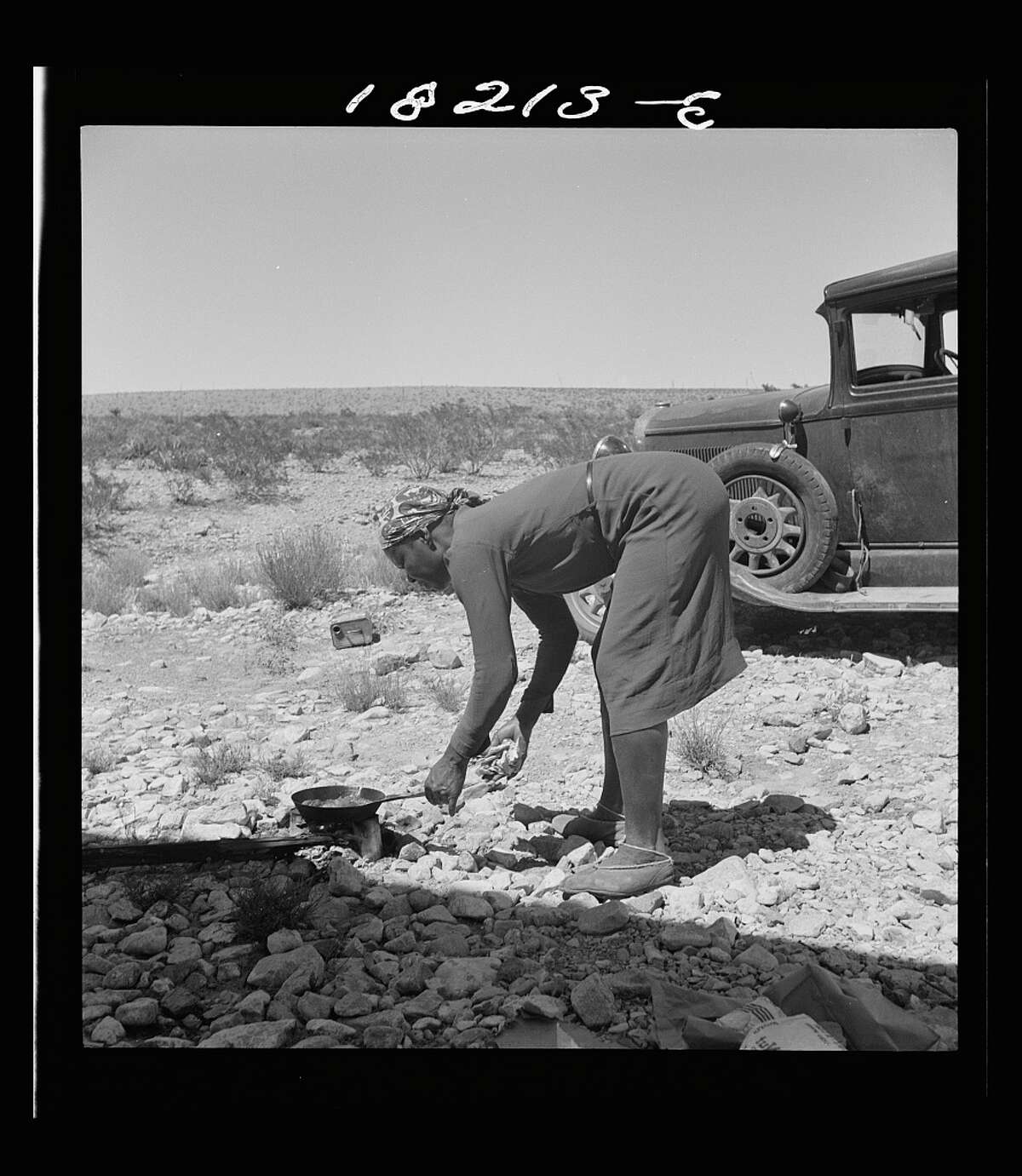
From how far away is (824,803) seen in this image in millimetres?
3619

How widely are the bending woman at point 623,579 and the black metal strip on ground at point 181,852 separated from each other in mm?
652

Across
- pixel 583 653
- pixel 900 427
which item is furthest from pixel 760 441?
pixel 583 653

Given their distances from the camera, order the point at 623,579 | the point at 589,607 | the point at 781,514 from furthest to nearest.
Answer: the point at 781,514 < the point at 589,607 < the point at 623,579

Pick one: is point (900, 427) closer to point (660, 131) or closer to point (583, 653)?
point (583, 653)

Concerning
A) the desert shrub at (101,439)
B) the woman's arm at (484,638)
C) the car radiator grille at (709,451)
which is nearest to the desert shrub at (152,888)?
the woman's arm at (484,638)

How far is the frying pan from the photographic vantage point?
3307mm

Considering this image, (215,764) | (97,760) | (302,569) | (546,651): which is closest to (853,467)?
(546,651)

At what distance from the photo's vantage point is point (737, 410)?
4.79 m

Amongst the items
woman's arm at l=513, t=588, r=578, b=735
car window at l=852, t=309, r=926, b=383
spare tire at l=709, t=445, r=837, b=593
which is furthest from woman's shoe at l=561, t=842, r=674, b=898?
car window at l=852, t=309, r=926, b=383

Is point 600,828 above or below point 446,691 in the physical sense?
below

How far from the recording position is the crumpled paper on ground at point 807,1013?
110 inches

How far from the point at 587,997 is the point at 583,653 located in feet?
5.35

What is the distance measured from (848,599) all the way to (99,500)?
3.25 metres

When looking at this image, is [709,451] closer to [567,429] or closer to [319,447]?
[567,429]
